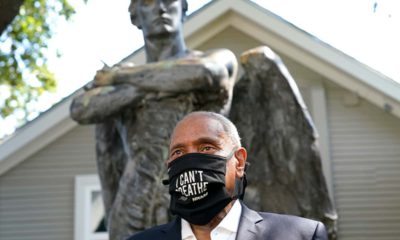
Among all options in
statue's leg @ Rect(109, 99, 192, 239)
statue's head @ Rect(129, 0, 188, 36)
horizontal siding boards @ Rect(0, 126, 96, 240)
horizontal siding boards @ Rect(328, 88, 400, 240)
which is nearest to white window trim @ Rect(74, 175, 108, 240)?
horizontal siding boards @ Rect(0, 126, 96, 240)

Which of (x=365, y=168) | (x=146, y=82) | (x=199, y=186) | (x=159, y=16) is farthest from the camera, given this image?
(x=365, y=168)

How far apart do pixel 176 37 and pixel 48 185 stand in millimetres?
9485

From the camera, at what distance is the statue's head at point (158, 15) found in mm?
6223

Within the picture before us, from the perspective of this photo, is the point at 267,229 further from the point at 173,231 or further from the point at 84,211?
the point at 84,211

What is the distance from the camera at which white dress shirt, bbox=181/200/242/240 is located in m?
3.22

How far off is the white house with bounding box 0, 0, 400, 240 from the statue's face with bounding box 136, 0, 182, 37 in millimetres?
7321

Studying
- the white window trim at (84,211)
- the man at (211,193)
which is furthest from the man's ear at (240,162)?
the white window trim at (84,211)

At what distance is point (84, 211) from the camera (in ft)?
49.1

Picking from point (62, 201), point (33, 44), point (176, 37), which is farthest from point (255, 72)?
point (33, 44)

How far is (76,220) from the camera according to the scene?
590 inches

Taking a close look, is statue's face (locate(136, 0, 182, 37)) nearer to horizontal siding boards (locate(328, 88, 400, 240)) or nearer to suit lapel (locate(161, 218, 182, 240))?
suit lapel (locate(161, 218, 182, 240))

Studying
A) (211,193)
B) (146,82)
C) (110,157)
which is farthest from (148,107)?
(211,193)

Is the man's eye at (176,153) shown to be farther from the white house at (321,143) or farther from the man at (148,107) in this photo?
the white house at (321,143)

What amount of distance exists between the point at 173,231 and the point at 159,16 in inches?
122
